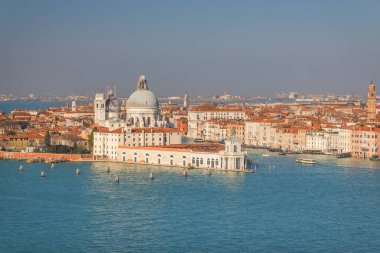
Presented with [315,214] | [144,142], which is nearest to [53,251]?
[315,214]

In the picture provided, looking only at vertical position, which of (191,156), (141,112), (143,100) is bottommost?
(191,156)

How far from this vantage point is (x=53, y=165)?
1828 cm

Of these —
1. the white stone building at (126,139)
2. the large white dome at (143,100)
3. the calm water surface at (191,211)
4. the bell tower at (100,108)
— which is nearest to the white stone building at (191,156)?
the white stone building at (126,139)

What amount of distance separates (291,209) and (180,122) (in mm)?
19486

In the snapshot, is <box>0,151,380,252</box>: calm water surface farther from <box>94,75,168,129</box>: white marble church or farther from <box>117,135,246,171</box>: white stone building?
<box>94,75,168,129</box>: white marble church

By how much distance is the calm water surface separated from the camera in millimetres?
9938

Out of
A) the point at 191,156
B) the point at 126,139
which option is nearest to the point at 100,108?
the point at 126,139

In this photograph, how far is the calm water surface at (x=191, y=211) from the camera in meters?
9.94

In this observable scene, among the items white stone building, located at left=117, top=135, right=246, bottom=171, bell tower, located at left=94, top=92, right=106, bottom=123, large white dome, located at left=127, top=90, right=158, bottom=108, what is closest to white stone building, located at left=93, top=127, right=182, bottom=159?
white stone building, located at left=117, top=135, right=246, bottom=171

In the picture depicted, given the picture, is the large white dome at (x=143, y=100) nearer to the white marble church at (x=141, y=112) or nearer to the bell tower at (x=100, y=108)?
the white marble church at (x=141, y=112)

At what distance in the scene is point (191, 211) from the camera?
12.0m

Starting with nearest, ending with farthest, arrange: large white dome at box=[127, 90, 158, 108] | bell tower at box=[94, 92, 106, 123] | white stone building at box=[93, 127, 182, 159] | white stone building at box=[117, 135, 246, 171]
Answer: white stone building at box=[117, 135, 246, 171], white stone building at box=[93, 127, 182, 159], large white dome at box=[127, 90, 158, 108], bell tower at box=[94, 92, 106, 123]

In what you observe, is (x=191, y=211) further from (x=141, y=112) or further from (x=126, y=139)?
(x=141, y=112)

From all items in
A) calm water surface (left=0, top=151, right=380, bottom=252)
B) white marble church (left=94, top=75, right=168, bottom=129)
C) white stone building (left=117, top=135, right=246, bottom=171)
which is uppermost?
white marble church (left=94, top=75, right=168, bottom=129)
